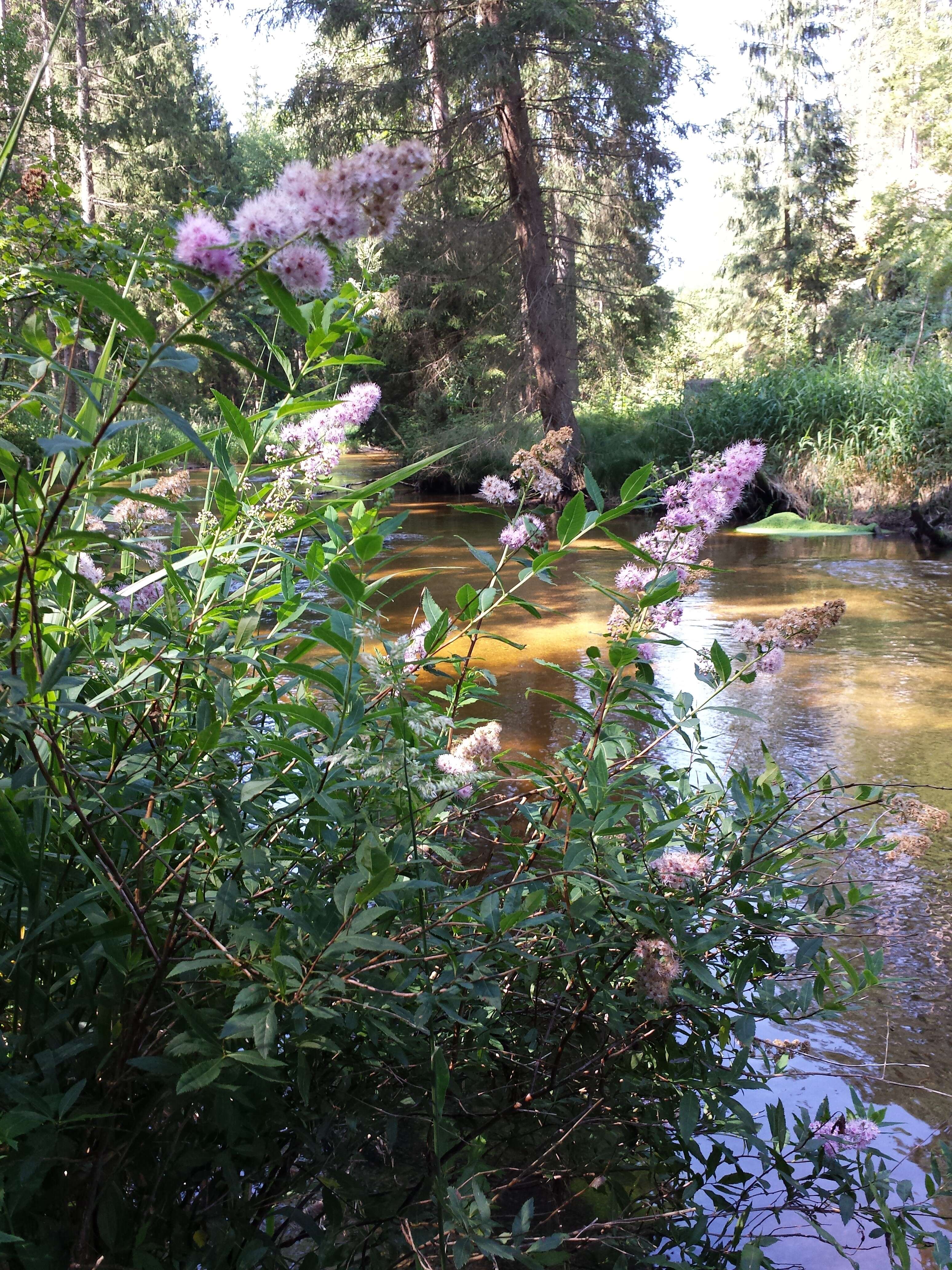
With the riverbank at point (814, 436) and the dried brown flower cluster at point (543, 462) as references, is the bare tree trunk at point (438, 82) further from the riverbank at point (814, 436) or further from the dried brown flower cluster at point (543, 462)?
the dried brown flower cluster at point (543, 462)

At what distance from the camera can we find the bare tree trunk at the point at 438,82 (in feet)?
42.4

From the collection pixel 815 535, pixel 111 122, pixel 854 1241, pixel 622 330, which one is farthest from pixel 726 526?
pixel 111 122

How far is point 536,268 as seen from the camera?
1372 centimetres

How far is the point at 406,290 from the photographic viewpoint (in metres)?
16.2

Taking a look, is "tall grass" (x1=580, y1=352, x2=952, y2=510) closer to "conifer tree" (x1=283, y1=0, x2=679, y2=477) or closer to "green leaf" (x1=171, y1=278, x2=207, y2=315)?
"conifer tree" (x1=283, y1=0, x2=679, y2=477)

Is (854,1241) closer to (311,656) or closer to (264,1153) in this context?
(264,1153)

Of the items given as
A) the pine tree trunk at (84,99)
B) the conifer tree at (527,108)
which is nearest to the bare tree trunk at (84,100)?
the pine tree trunk at (84,99)

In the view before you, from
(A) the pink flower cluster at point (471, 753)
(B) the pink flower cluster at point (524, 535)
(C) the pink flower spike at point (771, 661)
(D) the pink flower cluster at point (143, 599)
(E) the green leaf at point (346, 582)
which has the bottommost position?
(A) the pink flower cluster at point (471, 753)

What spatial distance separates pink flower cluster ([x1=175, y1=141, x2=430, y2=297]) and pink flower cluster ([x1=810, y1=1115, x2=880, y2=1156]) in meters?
1.26

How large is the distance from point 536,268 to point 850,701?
1067cm

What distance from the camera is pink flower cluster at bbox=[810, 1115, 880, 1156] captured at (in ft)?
4.23

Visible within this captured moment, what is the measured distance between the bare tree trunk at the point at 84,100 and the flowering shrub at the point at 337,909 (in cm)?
2081

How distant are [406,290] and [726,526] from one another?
759 centimetres

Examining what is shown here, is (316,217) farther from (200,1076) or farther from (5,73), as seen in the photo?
(5,73)
